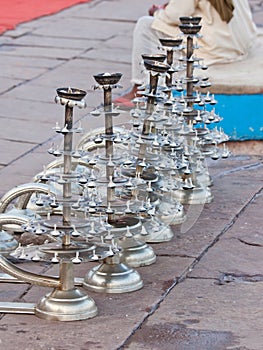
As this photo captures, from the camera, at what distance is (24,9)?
9.88 m

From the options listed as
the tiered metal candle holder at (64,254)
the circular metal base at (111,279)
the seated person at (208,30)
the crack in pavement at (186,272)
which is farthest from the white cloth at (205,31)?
the tiered metal candle holder at (64,254)

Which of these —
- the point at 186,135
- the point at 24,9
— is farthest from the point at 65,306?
the point at 24,9

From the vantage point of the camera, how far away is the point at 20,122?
21.1ft

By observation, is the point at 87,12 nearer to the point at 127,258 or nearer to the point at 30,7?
the point at 30,7

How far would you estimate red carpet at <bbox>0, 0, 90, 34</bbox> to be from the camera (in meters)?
9.31

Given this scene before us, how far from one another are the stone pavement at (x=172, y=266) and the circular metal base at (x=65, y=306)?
0.03 m

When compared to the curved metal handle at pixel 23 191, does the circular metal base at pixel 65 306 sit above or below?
below

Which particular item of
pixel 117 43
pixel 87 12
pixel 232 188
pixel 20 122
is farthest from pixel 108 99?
pixel 87 12

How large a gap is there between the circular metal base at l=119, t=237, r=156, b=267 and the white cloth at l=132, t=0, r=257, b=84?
2514mm

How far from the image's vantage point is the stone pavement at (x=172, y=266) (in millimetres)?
3529

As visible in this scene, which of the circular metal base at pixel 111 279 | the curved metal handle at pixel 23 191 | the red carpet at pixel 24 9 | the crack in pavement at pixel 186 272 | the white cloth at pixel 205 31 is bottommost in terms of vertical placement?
the crack in pavement at pixel 186 272

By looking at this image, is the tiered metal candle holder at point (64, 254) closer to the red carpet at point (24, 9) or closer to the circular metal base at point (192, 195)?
the circular metal base at point (192, 195)

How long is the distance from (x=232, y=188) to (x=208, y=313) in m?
1.60

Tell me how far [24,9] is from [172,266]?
6.08m
